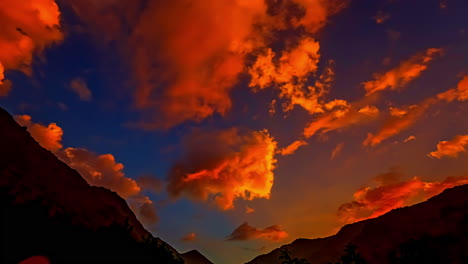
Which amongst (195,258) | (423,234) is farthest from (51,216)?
(195,258)

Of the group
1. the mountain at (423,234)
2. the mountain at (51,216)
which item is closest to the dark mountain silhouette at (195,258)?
the mountain at (423,234)

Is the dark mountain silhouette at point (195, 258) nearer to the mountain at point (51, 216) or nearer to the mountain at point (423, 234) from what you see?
the mountain at point (423, 234)

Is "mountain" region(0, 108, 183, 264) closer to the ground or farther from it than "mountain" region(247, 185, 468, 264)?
farther from it

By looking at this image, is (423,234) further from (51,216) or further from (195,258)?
(195,258)

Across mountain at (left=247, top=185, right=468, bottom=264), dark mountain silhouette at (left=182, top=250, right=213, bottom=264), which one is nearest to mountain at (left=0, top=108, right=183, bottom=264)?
mountain at (left=247, top=185, right=468, bottom=264)

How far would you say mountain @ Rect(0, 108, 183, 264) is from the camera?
24016mm

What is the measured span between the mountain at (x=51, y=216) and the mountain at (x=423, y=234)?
3049 cm

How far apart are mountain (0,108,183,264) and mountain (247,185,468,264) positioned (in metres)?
30.5

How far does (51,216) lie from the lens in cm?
2722

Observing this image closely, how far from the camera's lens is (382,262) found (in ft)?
164

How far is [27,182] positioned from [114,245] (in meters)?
10.0

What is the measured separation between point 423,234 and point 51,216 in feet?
173

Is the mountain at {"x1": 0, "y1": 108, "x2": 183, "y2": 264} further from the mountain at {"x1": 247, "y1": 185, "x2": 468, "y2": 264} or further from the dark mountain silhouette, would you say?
the dark mountain silhouette

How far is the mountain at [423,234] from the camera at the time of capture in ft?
141
